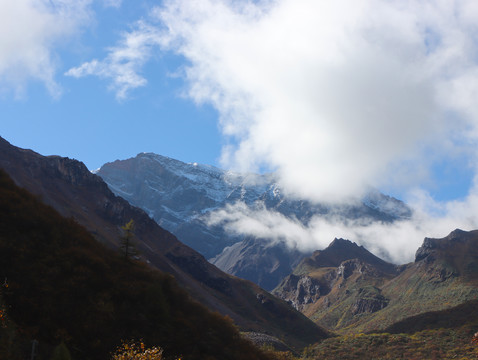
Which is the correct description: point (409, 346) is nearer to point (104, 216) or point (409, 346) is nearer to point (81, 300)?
point (81, 300)

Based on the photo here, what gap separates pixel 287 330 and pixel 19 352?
164 m

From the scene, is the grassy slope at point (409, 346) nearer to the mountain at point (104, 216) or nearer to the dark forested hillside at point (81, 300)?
the mountain at point (104, 216)

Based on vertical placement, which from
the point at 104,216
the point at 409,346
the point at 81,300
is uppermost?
the point at 104,216

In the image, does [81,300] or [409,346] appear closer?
[81,300]

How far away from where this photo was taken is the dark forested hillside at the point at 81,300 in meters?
41.8

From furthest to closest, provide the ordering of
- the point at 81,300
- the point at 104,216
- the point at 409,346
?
the point at 104,216 < the point at 409,346 < the point at 81,300

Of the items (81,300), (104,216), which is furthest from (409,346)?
(104,216)

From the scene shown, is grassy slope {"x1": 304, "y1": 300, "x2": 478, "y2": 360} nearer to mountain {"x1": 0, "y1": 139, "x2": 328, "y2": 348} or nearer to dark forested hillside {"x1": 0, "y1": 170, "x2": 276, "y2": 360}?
mountain {"x1": 0, "y1": 139, "x2": 328, "y2": 348}

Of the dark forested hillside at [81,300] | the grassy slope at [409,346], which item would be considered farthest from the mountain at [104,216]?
the dark forested hillside at [81,300]

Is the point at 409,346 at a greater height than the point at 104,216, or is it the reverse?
the point at 104,216

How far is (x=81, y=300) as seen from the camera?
46531 mm

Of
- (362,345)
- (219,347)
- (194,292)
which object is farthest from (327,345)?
(219,347)

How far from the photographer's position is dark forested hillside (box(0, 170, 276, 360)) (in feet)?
137

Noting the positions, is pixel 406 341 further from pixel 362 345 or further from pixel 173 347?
pixel 173 347
